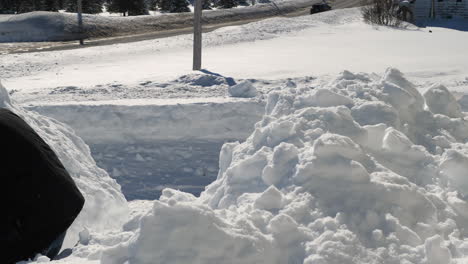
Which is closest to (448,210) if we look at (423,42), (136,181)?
(136,181)

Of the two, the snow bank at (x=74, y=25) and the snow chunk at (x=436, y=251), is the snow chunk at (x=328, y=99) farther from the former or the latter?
the snow bank at (x=74, y=25)

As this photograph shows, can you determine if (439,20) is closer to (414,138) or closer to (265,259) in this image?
(414,138)

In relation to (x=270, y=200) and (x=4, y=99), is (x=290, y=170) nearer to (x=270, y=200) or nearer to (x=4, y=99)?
(x=270, y=200)

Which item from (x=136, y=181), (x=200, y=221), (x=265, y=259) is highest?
(x=200, y=221)

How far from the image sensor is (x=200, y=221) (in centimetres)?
373

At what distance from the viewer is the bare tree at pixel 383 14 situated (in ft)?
96.7

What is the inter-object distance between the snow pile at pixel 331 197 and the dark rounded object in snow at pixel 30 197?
3.23 feet

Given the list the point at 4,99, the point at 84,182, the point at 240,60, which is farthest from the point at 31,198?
the point at 240,60

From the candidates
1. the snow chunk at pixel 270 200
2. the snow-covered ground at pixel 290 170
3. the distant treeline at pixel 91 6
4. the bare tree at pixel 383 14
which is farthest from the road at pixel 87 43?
the snow chunk at pixel 270 200

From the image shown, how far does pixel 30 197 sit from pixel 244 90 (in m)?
6.99

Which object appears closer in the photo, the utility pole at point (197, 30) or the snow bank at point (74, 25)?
the utility pole at point (197, 30)

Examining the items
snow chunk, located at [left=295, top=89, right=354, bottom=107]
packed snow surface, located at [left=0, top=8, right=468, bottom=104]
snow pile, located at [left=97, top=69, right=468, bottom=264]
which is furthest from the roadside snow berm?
packed snow surface, located at [left=0, top=8, right=468, bottom=104]

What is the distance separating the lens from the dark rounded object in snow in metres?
5.08

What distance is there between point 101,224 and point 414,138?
10.8 feet
